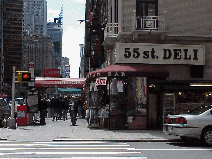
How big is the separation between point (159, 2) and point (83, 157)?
13.2 metres

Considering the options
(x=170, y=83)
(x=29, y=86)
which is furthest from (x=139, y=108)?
(x=29, y=86)

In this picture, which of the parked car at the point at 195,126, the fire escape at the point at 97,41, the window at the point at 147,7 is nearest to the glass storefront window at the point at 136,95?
the window at the point at 147,7

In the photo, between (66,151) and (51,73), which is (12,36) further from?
(66,151)

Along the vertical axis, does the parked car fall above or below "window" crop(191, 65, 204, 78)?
below

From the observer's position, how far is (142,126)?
19281 millimetres

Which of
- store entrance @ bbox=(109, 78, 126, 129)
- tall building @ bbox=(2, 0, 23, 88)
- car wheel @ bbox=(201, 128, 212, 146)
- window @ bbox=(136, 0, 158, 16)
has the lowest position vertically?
car wheel @ bbox=(201, 128, 212, 146)

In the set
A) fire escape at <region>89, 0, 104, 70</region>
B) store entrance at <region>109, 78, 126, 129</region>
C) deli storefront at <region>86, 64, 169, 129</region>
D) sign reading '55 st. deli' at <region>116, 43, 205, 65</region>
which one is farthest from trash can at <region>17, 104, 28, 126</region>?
fire escape at <region>89, 0, 104, 70</region>

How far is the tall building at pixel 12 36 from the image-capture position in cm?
17375

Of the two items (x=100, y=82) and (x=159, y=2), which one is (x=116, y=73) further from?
(x=159, y=2)

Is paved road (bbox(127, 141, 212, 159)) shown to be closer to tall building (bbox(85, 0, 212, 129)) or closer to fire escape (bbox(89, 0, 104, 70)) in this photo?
tall building (bbox(85, 0, 212, 129))

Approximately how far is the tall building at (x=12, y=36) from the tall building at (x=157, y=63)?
521 ft

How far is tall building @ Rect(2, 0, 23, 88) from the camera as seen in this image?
17375 centimetres

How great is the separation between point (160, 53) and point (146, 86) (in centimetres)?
215

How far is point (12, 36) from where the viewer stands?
176 metres
